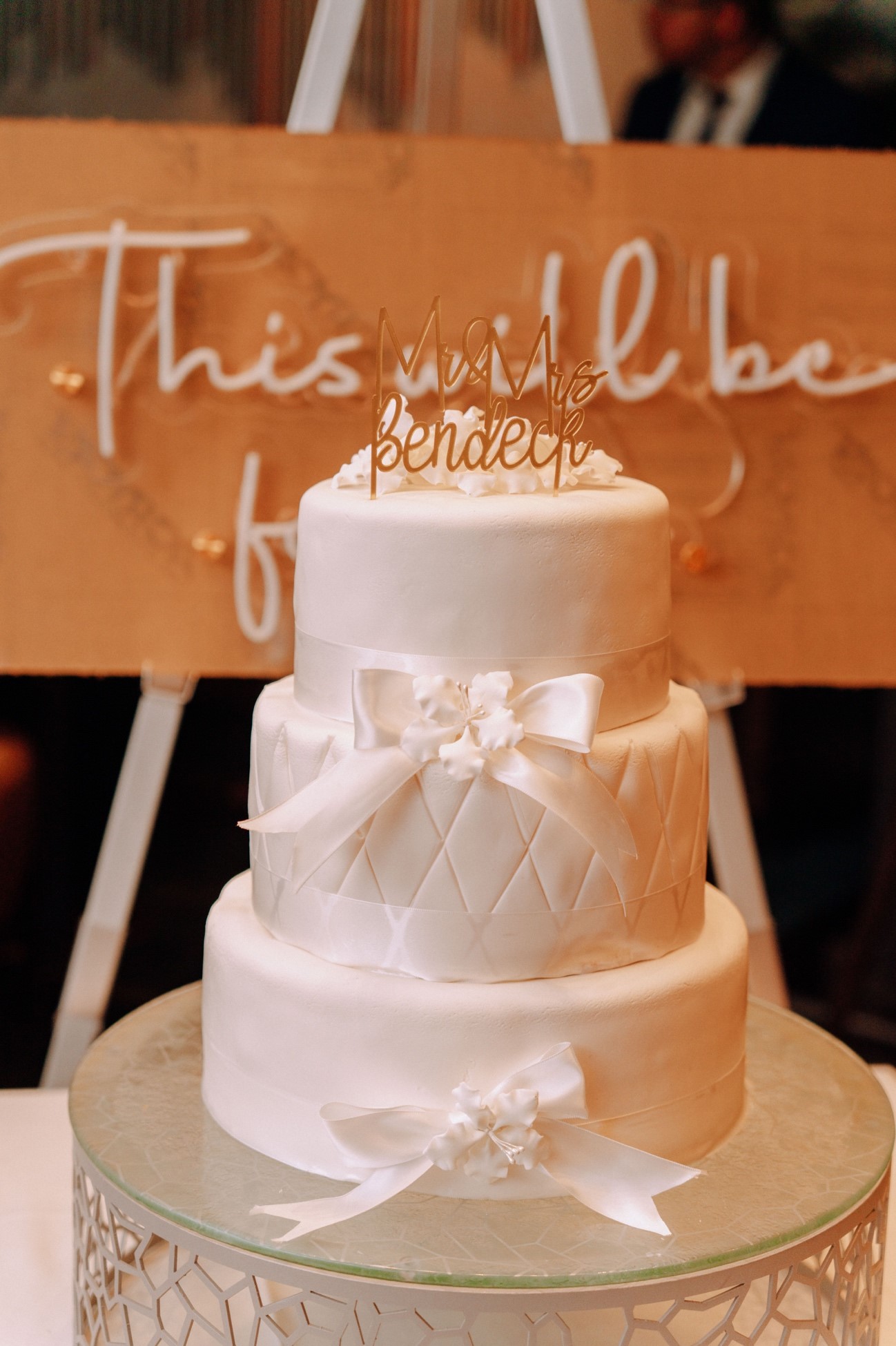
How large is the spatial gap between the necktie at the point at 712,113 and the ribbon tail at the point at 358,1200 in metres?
2.14

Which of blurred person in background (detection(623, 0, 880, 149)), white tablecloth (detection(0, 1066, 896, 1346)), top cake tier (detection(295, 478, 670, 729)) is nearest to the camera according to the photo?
Result: top cake tier (detection(295, 478, 670, 729))

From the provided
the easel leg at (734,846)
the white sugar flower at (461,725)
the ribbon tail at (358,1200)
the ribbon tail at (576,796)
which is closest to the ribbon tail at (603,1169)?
the ribbon tail at (358,1200)

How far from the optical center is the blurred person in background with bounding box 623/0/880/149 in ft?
8.80

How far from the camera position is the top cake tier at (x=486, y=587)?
1.39m

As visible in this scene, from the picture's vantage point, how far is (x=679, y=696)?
1.66 meters

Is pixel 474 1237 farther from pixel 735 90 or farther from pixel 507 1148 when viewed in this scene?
pixel 735 90

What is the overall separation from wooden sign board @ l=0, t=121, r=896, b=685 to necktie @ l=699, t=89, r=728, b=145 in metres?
0.51

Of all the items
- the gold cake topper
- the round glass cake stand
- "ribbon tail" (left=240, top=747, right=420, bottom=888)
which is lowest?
the round glass cake stand

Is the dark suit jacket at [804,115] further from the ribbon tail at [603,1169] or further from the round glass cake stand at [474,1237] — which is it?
the ribbon tail at [603,1169]

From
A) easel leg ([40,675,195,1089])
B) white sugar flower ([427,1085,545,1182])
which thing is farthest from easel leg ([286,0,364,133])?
white sugar flower ([427,1085,545,1182])

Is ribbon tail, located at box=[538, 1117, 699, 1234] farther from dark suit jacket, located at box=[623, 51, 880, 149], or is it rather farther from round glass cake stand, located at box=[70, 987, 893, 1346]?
dark suit jacket, located at box=[623, 51, 880, 149]

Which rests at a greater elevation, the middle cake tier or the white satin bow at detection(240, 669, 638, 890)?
the white satin bow at detection(240, 669, 638, 890)

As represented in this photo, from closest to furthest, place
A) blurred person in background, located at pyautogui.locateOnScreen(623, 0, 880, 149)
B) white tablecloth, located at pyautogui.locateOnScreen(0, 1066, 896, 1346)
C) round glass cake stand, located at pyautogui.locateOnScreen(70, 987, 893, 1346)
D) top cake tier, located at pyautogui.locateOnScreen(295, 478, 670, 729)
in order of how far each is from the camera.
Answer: round glass cake stand, located at pyautogui.locateOnScreen(70, 987, 893, 1346)
top cake tier, located at pyautogui.locateOnScreen(295, 478, 670, 729)
white tablecloth, located at pyautogui.locateOnScreen(0, 1066, 896, 1346)
blurred person in background, located at pyautogui.locateOnScreen(623, 0, 880, 149)

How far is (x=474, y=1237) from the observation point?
133 cm
